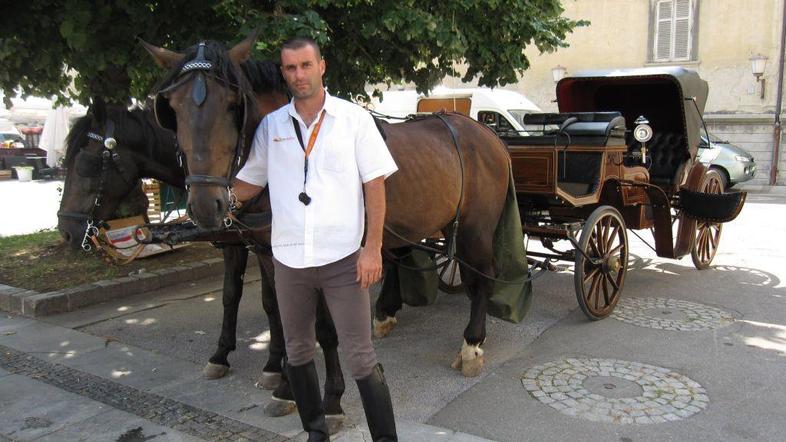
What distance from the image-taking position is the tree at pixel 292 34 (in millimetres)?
4758

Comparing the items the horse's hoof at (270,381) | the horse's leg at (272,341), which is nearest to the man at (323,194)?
the horse's leg at (272,341)

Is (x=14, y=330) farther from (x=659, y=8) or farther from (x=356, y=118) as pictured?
(x=659, y=8)

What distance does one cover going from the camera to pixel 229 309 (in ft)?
13.7

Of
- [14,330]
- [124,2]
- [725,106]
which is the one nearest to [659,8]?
[725,106]

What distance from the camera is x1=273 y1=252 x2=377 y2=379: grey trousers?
255 cm

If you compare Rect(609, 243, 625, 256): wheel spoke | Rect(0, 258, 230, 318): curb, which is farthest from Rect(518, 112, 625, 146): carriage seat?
Rect(0, 258, 230, 318): curb

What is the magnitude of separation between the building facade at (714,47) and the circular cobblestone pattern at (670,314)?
12531 millimetres

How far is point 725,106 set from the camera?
18141 mm

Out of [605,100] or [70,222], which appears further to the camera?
[605,100]

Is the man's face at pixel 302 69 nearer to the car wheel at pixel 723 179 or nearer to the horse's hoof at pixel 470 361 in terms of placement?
the horse's hoof at pixel 470 361

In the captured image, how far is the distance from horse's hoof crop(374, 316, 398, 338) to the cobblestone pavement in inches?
65.9

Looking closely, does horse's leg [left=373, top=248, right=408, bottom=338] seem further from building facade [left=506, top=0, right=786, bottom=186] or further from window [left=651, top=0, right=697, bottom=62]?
window [left=651, top=0, right=697, bottom=62]

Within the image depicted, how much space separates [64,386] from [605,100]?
6.25m

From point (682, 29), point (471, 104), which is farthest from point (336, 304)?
point (682, 29)
